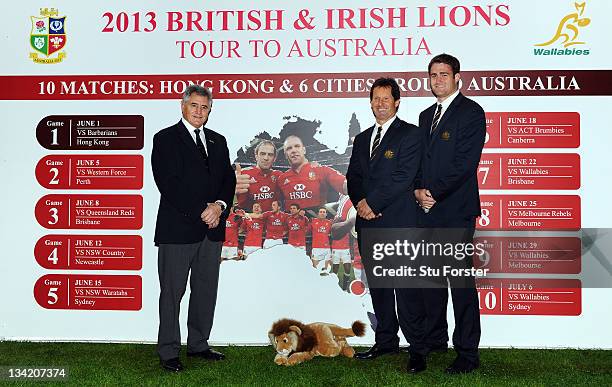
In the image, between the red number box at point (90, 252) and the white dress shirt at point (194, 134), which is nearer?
the white dress shirt at point (194, 134)

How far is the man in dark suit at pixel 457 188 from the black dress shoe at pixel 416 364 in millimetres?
129

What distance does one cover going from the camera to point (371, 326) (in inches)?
134

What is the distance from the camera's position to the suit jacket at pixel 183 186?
3.06 metres

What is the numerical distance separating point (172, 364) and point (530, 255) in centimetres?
220

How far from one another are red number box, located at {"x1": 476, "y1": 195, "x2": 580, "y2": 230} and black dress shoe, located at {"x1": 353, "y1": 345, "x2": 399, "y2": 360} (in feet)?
3.02

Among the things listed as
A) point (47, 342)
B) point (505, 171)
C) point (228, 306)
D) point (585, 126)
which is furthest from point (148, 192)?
point (585, 126)

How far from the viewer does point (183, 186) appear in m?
3.08

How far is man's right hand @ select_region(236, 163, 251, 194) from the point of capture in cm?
348

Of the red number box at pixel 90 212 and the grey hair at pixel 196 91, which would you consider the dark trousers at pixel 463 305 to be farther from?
the red number box at pixel 90 212

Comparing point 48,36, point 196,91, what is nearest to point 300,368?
point 196,91

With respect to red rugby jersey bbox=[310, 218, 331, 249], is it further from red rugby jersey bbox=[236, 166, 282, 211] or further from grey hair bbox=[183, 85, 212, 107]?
grey hair bbox=[183, 85, 212, 107]

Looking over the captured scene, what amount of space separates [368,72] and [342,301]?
56.7 inches

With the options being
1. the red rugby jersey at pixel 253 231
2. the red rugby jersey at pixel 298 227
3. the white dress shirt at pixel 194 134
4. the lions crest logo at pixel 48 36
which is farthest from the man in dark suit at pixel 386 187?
the lions crest logo at pixel 48 36

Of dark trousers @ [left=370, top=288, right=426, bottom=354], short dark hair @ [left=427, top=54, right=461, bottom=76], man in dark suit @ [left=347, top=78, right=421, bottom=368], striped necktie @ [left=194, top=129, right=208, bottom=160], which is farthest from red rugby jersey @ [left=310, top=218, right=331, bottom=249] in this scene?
short dark hair @ [left=427, top=54, right=461, bottom=76]
